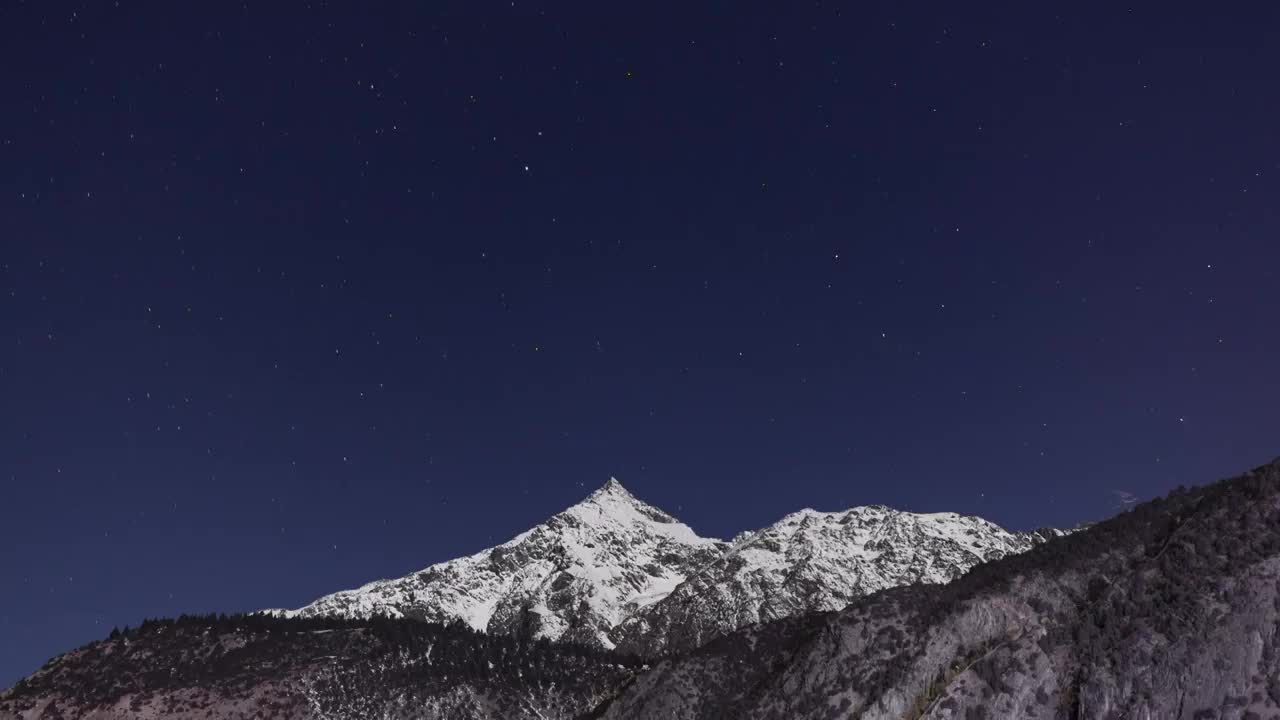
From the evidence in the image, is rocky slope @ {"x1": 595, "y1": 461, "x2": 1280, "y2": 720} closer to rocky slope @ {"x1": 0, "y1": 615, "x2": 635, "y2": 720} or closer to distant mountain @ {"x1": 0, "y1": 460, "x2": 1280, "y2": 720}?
distant mountain @ {"x1": 0, "y1": 460, "x2": 1280, "y2": 720}

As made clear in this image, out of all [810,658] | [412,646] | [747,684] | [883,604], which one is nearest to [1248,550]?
[883,604]

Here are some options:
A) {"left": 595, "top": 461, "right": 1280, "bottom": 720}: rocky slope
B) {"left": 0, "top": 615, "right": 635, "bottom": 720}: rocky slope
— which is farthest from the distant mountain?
{"left": 0, "top": 615, "right": 635, "bottom": 720}: rocky slope

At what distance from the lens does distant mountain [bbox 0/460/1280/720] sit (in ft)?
233

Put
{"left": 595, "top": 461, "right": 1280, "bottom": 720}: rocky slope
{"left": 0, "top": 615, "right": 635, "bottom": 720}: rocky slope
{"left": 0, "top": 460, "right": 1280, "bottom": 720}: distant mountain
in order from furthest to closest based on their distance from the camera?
{"left": 0, "top": 615, "right": 635, "bottom": 720}: rocky slope → {"left": 0, "top": 460, "right": 1280, "bottom": 720}: distant mountain → {"left": 595, "top": 461, "right": 1280, "bottom": 720}: rocky slope

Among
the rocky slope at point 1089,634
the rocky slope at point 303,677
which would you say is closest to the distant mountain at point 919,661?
the rocky slope at point 1089,634

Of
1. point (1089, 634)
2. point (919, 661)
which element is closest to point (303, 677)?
point (919, 661)

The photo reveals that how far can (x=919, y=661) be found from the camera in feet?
279

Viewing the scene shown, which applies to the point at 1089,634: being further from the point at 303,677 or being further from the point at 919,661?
the point at 303,677

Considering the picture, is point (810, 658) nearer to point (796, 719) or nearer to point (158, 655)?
point (796, 719)

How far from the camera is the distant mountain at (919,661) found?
2795 inches

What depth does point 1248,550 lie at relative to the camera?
7356cm

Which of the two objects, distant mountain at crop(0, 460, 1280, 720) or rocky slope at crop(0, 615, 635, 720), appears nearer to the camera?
distant mountain at crop(0, 460, 1280, 720)

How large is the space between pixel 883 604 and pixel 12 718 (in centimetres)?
12245

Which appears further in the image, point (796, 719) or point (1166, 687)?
point (796, 719)
